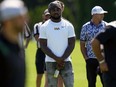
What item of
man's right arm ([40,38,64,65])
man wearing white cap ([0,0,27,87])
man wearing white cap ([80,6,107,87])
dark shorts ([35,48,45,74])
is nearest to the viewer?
man wearing white cap ([0,0,27,87])

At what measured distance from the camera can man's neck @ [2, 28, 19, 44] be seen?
7.08 m

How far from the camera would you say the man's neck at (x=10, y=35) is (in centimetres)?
708

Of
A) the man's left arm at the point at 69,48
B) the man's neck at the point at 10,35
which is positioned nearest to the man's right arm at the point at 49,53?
the man's left arm at the point at 69,48

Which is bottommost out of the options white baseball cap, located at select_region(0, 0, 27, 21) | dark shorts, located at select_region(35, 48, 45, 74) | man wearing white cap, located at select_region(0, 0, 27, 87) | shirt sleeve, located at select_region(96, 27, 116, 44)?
dark shorts, located at select_region(35, 48, 45, 74)

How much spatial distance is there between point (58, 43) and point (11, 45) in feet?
17.2

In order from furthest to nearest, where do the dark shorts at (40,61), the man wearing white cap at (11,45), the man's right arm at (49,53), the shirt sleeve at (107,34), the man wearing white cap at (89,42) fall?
the dark shorts at (40,61) < the man wearing white cap at (89,42) < the man's right arm at (49,53) < the shirt sleeve at (107,34) < the man wearing white cap at (11,45)

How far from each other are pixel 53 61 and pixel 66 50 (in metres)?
0.32

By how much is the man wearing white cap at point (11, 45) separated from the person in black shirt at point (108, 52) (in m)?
2.64

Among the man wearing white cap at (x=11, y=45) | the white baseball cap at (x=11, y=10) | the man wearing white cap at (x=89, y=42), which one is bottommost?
the man wearing white cap at (x=89, y=42)

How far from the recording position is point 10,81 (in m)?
7.29

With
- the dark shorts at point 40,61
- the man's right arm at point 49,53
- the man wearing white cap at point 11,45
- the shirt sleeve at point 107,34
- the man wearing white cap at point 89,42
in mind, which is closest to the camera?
the man wearing white cap at point 11,45

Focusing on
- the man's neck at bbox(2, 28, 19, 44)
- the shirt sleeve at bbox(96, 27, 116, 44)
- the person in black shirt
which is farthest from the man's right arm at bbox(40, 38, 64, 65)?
the man's neck at bbox(2, 28, 19, 44)

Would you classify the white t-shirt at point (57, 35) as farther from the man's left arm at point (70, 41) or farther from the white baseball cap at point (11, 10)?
the white baseball cap at point (11, 10)

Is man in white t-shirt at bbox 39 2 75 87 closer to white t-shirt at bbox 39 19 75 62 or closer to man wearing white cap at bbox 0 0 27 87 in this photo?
white t-shirt at bbox 39 19 75 62
